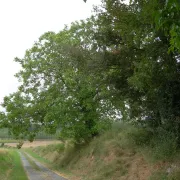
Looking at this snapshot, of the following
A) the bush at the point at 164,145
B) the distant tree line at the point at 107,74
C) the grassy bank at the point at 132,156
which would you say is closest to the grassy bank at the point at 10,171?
the distant tree line at the point at 107,74

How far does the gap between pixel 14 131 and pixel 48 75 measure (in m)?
6.48

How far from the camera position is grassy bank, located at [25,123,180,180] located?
1248 centimetres

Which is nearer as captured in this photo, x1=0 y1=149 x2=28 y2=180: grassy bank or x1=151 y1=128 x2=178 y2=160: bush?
x1=151 y1=128 x2=178 y2=160: bush

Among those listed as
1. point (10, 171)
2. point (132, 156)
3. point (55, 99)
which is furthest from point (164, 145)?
point (10, 171)

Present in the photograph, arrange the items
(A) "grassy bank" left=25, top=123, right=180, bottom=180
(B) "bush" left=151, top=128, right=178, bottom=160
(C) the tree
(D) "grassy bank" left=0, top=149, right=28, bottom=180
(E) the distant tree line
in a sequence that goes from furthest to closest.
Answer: (C) the tree → (D) "grassy bank" left=0, top=149, right=28, bottom=180 → (B) "bush" left=151, top=128, right=178, bottom=160 → (A) "grassy bank" left=25, top=123, right=180, bottom=180 → (E) the distant tree line

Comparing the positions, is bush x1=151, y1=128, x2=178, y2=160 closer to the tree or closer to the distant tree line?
the distant tree line

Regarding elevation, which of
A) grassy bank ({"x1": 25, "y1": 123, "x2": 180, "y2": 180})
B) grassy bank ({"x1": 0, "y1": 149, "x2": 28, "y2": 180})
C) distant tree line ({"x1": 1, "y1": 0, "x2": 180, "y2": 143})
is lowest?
grassy bank ({"x1": 0, "y1": 149, "x2": 28, "y2": 180})

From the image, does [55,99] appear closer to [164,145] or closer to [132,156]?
[132,156]

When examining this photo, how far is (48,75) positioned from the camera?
91.0 feet

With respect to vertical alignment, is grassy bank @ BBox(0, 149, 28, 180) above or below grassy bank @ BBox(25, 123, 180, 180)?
below

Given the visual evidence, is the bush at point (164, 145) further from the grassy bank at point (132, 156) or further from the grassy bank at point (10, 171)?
the grassy bank at point (10, 171)

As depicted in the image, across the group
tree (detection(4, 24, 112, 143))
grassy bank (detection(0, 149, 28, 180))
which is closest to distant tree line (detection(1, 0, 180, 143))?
tree (detection(4, 24, 112, 143))

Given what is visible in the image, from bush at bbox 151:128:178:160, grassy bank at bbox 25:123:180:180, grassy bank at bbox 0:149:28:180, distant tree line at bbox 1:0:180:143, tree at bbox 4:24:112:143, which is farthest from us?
tree at bbox 4:24:112:143

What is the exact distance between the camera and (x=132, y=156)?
16391 millimetres
